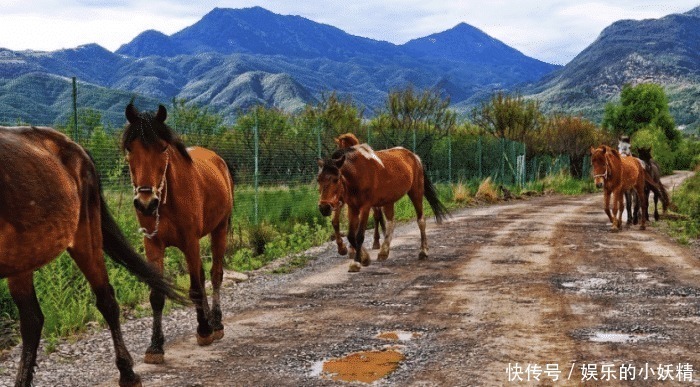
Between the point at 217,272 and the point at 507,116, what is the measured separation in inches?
1448

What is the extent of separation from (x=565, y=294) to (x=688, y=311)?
1.45m

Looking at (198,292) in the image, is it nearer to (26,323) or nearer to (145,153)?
(145,153)

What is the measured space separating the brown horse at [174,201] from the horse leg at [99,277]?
0.44m

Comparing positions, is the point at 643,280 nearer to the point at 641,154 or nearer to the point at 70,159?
the point at 70,159

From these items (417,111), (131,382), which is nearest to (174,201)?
(131,382)

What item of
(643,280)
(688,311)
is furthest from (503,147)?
(688,311)

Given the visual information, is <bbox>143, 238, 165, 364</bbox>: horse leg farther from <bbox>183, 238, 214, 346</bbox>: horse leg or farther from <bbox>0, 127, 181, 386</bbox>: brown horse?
<bbox>0, 127, 181, 386</bbox>: brown horse

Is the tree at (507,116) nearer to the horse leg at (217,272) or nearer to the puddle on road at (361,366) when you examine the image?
the horse leg at (217,272)

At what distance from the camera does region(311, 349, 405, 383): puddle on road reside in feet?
17.8

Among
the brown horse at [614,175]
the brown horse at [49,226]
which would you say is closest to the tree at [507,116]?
the brown horse at [614,175]

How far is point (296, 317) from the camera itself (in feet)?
25.3

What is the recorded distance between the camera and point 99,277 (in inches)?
199

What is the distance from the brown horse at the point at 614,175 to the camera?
16.5 m

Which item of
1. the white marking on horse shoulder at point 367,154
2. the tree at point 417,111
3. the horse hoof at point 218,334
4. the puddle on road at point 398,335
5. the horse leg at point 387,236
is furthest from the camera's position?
the tree at point 417,111
